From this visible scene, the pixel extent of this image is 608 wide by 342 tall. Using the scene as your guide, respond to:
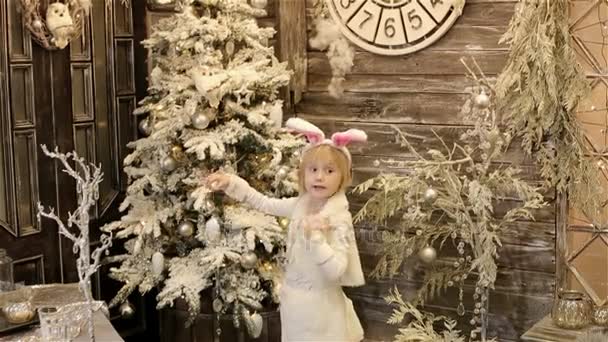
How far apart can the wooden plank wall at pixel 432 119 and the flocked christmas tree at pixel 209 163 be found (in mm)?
532

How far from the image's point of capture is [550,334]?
3.27 meters

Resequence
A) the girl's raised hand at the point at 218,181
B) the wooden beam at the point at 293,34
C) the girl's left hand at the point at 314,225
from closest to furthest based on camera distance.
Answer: the girl's left hand at the point at 314,225
the girl's raised hand at the point at 218,181
the wooden beam at the point at 293,34

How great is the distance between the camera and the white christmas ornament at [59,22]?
3.49m

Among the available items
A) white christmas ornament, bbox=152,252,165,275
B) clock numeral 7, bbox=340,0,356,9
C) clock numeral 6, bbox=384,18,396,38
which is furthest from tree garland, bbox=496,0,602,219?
white christmas ornament, bbox=152,252,165,275

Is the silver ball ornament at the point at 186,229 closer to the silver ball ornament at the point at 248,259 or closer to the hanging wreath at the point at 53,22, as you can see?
the silver ball ornament at the point at 248,259

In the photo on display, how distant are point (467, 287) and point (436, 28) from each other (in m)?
1.11

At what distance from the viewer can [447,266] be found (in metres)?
3.82

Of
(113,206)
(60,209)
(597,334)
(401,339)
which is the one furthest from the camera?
(113,206)

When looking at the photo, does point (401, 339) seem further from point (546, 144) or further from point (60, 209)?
point (60, 209)

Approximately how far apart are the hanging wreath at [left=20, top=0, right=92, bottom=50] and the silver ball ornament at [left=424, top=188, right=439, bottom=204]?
5.09ft

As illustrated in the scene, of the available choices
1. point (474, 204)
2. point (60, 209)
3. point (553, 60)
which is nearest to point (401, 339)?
point (474, 204)

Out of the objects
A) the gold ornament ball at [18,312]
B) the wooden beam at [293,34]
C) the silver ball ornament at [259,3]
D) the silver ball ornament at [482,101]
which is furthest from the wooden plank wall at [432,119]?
the gold ornament ball at [18,312]

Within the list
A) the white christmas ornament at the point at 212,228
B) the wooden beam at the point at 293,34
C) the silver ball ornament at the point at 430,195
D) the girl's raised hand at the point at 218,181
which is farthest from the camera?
the wooden beam at the point at 293,34

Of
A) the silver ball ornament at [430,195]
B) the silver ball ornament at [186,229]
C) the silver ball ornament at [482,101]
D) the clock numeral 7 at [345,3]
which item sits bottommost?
the silver ball ornament at [186,229]
